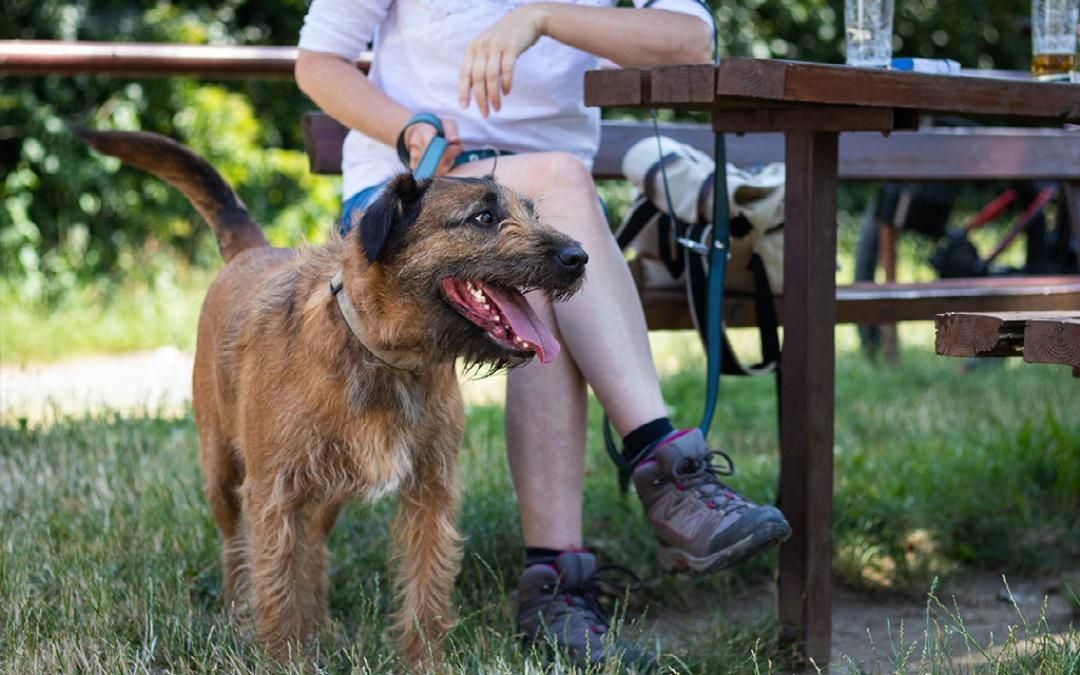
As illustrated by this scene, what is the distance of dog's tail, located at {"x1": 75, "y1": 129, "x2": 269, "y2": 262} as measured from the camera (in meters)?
3.87

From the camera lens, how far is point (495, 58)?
3.20m

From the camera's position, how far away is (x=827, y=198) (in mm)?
3340

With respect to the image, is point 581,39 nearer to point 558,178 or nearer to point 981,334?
point 558,178

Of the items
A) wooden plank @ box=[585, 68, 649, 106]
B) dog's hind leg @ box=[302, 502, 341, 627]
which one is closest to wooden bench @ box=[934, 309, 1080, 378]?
wooden plank @ box=[585, 68, 649, 106]

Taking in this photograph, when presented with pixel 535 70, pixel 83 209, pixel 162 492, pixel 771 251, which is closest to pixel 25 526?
pixel 162 492

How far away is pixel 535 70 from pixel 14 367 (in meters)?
4.78

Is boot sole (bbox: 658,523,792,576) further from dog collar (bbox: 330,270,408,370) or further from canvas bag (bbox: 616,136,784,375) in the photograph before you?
canvas bag (bbox: 616,136,784,375)

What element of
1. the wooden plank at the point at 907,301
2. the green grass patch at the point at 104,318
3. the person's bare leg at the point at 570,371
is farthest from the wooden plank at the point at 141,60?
the green grass patch at the point at 104,318

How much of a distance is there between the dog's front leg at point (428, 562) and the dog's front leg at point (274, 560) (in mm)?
258

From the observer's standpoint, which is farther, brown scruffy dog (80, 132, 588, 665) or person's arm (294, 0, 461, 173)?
person's arm (294, 0, 461, 173)

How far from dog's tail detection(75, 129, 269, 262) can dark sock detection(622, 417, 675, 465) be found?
133 cm

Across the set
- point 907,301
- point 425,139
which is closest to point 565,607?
point 425,139

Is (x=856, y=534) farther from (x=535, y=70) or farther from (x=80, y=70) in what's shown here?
(x=80, y=70)

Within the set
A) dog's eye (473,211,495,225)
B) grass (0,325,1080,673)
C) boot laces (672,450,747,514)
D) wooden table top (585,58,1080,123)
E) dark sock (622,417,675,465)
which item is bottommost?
grass (0,325,1080,673)
